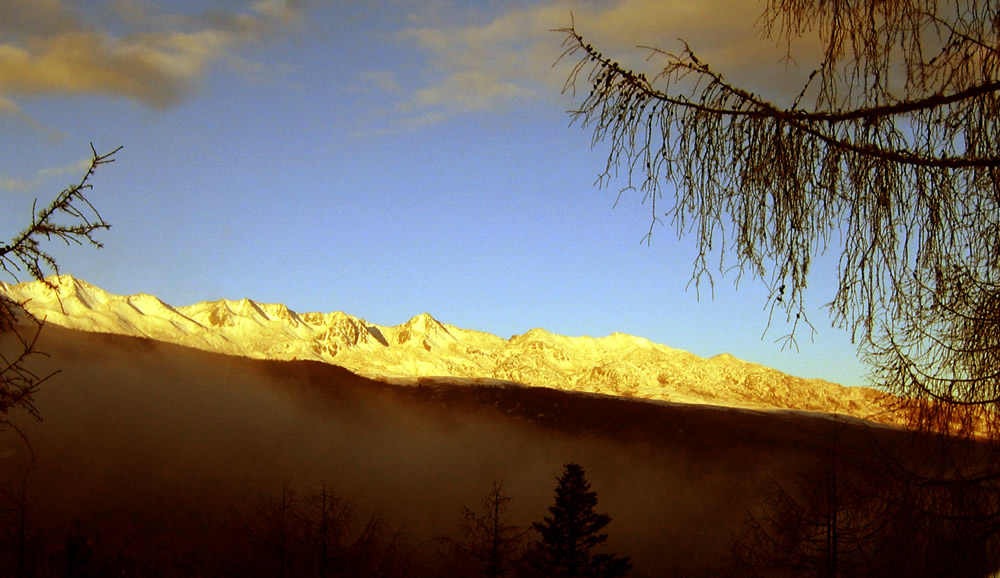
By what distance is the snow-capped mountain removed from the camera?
97.9 meters

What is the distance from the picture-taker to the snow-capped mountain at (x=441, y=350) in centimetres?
9794

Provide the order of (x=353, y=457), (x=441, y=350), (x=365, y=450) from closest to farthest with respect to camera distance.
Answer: (x=353, y=457), (x=365, y=450), (x=441, y=350)

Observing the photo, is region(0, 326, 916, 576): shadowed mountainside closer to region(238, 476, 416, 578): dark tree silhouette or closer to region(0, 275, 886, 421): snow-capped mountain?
region(238, 476, 416, 578): dark tree silhouette

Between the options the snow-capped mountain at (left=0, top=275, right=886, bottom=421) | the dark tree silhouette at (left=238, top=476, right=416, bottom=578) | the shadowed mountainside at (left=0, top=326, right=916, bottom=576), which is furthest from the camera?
the snow-capped mountain at (left=0, top=275, right=886, bottom=421)

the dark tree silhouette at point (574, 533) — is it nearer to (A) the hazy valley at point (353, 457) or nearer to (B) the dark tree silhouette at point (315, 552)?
(B) the dark tree silhouette at point (315, 552)

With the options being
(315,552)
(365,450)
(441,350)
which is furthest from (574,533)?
(441,350)

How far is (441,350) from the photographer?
161625 mm

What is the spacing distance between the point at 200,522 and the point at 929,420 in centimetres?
3838

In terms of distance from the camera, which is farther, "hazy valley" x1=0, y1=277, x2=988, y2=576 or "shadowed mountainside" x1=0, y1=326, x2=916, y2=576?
"shadowed mountainside" x1=0, y1=326, x2=916, y2=576

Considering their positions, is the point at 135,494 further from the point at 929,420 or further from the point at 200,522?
the point at 929,420

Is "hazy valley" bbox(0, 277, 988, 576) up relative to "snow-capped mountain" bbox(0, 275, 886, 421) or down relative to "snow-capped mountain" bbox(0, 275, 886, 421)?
down

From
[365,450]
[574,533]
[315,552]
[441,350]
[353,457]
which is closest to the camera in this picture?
[315,552]

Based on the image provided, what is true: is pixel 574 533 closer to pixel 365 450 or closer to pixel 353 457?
pixel 353 457

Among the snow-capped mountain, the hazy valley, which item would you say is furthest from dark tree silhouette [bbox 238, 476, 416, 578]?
the snow-capped mountain
